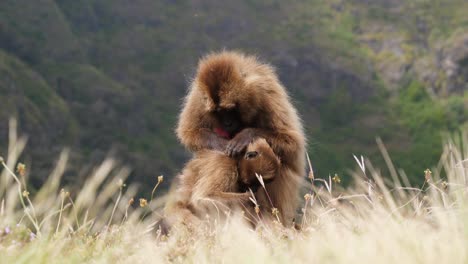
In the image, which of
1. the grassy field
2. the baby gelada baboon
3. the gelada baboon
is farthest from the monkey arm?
the grassy field

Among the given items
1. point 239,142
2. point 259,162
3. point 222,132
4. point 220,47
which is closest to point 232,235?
point 259,162

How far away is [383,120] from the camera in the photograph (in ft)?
Answer: 359

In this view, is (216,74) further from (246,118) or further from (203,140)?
(203,140)

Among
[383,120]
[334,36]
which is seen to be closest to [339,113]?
[383,120]

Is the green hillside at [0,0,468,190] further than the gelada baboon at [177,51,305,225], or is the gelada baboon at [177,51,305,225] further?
the green hillside at [0,0,468,190]

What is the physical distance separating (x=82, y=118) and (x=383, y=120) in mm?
40390

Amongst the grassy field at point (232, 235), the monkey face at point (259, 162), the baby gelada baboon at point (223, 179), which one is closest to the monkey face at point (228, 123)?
the baby gelada baboon at point (223, 179)

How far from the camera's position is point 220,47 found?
303ft

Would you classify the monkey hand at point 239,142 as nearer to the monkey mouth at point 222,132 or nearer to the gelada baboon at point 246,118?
the gelada baboon at point 246,118

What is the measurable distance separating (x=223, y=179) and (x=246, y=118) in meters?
0.68

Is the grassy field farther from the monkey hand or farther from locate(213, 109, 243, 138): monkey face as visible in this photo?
locate(213, 109, 243, 138): monkey face

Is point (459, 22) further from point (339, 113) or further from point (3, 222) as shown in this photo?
point (3, 222)

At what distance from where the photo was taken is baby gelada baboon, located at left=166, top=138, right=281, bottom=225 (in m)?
5.88

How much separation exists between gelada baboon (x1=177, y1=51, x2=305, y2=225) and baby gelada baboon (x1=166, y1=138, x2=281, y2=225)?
0.14 m
